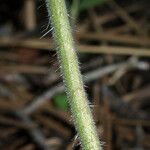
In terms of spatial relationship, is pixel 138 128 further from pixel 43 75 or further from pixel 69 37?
pixel 69 37

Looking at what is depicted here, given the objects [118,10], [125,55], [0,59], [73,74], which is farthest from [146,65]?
[73,74]

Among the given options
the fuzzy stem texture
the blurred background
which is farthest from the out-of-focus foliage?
the fuzzy stem texture

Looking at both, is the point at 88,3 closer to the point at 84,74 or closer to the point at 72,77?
the point at 84,74

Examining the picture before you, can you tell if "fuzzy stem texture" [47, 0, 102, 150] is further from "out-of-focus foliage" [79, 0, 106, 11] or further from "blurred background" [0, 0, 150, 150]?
"out-of-focus foliage" [79, 0, 106, 11]

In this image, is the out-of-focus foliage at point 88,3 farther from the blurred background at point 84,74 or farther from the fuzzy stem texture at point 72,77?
the fuzzy stem texture at point 72,77

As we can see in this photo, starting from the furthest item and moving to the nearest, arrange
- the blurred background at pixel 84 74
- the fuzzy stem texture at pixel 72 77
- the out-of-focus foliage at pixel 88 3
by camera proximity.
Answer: the out-of-focus foliage at pixel 88 3
the blurred background at pixel 84 74
the fuzzy stem texture at pixel 72 77

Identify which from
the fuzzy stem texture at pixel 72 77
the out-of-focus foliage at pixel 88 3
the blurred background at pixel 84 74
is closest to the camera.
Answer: the fuzzy stem texture at pixel 72 77

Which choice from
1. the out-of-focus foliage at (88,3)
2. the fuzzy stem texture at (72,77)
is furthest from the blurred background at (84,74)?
the fuzzy stem texture at (72,77)
